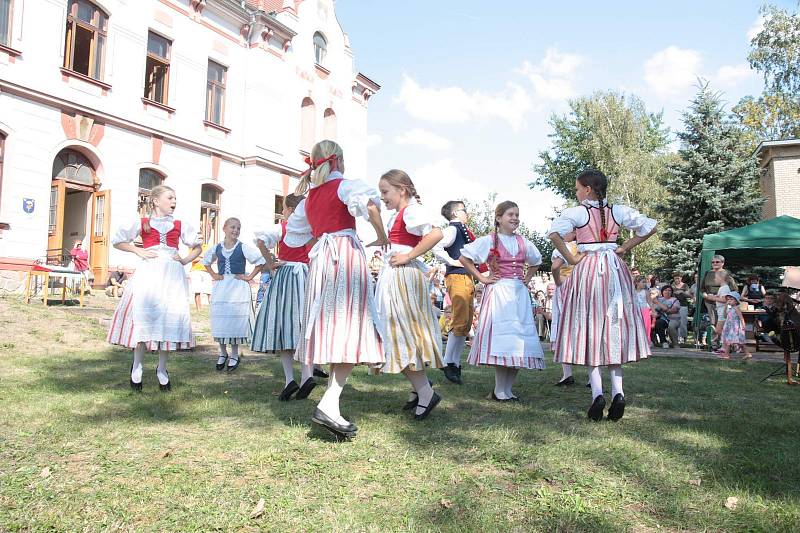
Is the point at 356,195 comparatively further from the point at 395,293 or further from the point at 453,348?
the point at 453,348

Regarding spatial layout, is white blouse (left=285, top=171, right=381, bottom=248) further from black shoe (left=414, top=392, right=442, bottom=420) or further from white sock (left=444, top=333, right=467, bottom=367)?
white sock (left=444, top=333, right=467, bottom=367)

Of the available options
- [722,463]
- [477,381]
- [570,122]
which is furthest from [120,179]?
[570,122]

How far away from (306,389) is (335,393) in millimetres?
1327

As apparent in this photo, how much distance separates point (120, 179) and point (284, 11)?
9.49m

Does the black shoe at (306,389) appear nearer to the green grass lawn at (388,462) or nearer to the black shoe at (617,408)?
the green grass lawn at (388,462)

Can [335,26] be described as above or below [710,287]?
above

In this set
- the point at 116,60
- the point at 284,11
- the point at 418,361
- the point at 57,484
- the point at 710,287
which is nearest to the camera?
the point at 57,484

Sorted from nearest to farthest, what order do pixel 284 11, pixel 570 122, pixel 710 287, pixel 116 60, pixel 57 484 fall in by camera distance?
pixel 57 484 → pixel 710 287 → pixel 116 60 → pixel 284 11 → pixel 570 122

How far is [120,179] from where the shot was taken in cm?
1577

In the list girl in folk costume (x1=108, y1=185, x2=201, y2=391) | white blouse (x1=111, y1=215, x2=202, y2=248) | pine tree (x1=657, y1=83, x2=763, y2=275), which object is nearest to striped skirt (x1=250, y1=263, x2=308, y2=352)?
girl in folk costume (x1=108, y1=185, x2=201, y2=391)

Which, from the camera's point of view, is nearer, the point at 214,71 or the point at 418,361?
the point at 418,361

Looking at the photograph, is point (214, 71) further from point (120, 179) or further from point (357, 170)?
point (357, 170)

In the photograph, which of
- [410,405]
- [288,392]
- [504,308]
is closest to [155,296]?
[288,392]

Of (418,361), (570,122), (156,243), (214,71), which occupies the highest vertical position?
(570,122)
